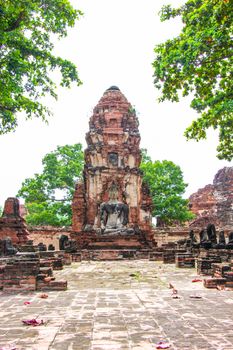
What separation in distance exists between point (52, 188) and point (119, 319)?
3120cm

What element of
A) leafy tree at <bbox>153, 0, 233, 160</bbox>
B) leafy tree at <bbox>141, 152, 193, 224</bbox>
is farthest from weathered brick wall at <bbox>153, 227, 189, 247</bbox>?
leafy tree at <bbox>153, 0, 233, 160</bbox>

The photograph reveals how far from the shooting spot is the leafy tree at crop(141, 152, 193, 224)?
33812 mm

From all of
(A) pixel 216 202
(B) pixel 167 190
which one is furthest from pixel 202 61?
(A) pixel 216 202

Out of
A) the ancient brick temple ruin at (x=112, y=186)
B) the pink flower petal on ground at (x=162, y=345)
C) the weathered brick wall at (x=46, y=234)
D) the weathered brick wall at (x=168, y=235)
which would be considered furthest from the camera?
the weathered brick wall at (x=168, y=235)

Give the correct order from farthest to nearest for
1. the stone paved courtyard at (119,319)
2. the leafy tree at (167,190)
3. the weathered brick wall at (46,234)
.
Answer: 1. the leafy tree at (167,190)
2. the weathered brick wall at (46,234)
3. the stone paved courtyard at (119,319)

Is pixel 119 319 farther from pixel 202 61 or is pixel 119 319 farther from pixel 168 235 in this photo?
pixel 168 235

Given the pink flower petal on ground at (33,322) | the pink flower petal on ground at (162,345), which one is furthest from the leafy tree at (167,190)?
the pink flower petal on ground at (162,345)

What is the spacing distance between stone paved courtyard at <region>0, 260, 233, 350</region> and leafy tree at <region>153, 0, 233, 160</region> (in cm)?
648

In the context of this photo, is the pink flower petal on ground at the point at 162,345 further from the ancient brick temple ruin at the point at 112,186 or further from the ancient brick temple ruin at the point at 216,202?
the ancient brick temple ruin at the point at 216,202

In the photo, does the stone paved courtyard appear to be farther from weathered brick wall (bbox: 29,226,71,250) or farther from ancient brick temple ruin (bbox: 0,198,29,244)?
weathered brick wall (bbox: 29,226,71,250)

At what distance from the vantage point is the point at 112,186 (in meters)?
24.9

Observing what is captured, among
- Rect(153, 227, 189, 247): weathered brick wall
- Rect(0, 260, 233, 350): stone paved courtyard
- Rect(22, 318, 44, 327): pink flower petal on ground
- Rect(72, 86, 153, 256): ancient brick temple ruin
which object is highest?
Rect(72, 86, 153, 256): ancient brick temple ruin

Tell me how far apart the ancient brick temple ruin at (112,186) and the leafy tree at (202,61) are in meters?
10.5

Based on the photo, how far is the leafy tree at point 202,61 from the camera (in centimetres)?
937
